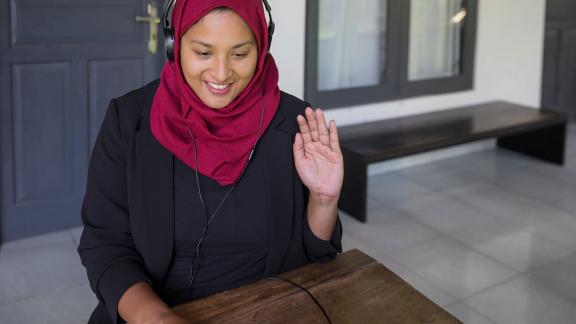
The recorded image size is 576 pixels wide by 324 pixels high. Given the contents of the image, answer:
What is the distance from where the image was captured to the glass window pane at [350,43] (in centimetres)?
394

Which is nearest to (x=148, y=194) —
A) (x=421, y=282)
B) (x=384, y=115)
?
(x=421, y=282)

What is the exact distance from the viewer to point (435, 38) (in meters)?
4.42

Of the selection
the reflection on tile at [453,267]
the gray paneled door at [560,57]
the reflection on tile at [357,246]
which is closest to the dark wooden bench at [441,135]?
the reflection on tile at [357,246]

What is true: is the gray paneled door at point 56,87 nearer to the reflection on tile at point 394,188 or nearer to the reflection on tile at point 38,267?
the reflection on tile at point 38,267

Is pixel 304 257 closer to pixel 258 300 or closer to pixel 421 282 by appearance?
pixel 258 300

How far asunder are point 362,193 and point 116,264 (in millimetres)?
2222

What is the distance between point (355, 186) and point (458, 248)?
25.0 inches

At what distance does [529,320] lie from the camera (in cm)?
250

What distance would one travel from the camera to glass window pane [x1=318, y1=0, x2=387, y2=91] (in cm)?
394

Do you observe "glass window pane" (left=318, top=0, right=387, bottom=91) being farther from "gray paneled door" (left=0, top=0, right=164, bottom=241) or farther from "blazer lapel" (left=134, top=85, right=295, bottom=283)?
"blazer lapel" (left=134, top=85, right=295, bottom=283)

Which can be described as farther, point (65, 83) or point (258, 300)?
point (65, 83)

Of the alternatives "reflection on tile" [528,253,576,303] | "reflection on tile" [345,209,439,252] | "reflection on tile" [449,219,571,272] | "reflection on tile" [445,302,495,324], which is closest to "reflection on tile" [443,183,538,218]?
"reflection on tile" [449,219,571,272]

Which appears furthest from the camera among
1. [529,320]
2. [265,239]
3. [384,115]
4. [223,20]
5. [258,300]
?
[384,115]

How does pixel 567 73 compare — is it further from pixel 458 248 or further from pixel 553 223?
pixel 458 248
